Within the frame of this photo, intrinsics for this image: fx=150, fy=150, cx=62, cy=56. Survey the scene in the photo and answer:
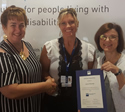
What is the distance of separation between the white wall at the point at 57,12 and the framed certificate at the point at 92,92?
402 mm

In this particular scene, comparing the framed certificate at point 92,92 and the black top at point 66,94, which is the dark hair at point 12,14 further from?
the framed certificate at point 92,92

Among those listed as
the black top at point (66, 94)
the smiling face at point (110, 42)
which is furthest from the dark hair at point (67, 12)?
the smiling face at point (110, 42)

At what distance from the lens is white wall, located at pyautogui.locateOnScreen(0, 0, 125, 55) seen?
1640mm

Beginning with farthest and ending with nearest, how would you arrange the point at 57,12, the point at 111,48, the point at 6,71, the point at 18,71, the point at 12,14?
1. the point at 57,12
2. the point at 111,48
3. the point at 12,14
4. the point at 18,71
5. the point at 6,71

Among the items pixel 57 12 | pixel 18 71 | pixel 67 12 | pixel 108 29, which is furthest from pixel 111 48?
pixel 18 71

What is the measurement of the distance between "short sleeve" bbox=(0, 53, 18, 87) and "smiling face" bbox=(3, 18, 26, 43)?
263mm

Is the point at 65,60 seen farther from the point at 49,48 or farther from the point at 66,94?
the point at 66,94

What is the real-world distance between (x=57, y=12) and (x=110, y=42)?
26.1 inches

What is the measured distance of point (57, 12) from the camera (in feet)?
5.48

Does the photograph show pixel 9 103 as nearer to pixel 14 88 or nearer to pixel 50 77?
pixel 14 88

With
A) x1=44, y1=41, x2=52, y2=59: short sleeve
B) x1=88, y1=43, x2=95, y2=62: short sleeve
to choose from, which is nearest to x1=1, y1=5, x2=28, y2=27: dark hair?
x1=44, y1=41, x2=52, y2=59: short sleeve

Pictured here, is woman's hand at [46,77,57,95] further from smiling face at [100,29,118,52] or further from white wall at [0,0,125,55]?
smiling face at [100,29,118,52]

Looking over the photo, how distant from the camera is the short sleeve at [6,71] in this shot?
1204 mm

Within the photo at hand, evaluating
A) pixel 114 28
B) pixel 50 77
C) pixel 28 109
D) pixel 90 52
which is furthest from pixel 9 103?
pixel 114 28
